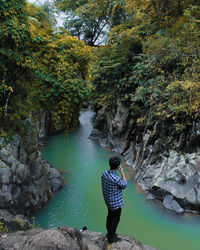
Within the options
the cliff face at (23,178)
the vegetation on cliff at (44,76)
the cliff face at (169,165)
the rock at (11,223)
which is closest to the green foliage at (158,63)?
the cliff face at (169,165)

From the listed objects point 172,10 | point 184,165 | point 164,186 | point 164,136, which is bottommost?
point 164,186

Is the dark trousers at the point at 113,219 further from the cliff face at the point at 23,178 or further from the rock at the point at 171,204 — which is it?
the rock at the point at 171,204

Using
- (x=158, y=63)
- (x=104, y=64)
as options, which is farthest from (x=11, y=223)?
(x=104, y=64)

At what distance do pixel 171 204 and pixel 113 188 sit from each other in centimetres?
449

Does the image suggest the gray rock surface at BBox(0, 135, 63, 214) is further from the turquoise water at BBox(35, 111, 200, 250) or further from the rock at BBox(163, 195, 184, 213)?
the rock at BBox(163, 195, 184, 213)

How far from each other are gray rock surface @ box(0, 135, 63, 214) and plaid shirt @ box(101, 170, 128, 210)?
3.03 m

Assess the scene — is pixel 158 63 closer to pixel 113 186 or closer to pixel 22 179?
pixel 22 179

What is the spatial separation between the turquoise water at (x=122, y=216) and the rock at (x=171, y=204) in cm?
18

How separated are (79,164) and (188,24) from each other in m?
7.96

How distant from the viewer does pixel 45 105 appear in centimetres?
592

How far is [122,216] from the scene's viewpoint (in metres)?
7.20

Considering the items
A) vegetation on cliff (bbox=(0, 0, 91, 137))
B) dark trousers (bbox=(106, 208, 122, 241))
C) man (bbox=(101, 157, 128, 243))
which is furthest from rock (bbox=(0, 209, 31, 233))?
man (bbox=(101, 157, 128, 243))

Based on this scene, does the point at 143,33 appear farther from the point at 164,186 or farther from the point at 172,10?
the point at 164,186

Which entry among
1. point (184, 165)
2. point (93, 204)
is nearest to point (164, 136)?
point (184, 165)
